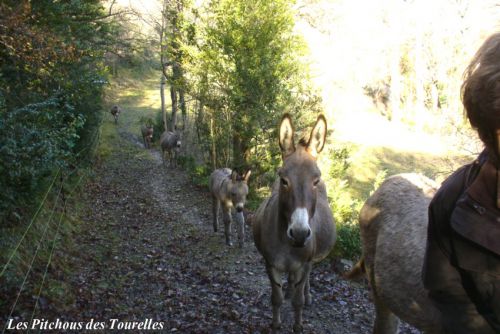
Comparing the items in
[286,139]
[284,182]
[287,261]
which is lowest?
[287,261]

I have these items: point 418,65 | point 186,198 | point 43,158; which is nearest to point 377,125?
point 418,65

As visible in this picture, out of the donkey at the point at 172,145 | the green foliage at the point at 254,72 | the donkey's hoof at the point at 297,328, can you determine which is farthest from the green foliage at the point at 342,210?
the donkey at the point at 172,145

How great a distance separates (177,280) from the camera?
274 inches

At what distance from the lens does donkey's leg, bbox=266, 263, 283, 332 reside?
4.86 meters

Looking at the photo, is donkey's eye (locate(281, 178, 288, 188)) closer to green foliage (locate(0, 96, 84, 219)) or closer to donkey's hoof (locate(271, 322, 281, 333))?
donkey's hoof (locate(271, 322, 281, 333))

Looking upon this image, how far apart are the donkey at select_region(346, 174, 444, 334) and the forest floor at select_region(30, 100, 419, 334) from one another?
2433mm

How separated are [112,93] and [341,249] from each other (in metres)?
34.9

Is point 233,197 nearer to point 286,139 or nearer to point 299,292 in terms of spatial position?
point 299,292

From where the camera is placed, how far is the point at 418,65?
31203mm

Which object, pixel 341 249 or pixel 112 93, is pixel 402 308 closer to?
pixel 341 249

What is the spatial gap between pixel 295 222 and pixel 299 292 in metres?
1.88

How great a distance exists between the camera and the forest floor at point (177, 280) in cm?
552

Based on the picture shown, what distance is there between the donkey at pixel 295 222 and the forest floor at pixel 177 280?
0.69 meters

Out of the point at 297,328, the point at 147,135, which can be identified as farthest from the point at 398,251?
the point at 147,135
